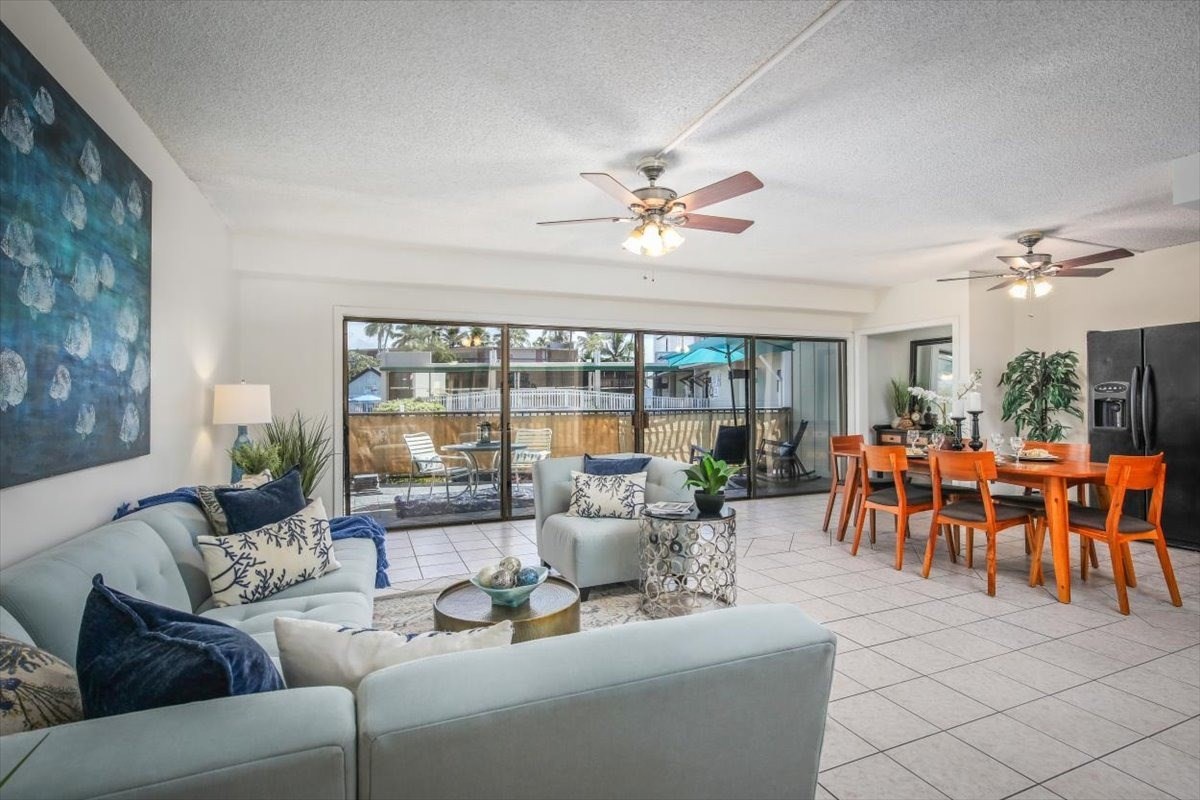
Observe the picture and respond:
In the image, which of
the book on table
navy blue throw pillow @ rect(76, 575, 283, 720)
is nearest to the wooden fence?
the book on table

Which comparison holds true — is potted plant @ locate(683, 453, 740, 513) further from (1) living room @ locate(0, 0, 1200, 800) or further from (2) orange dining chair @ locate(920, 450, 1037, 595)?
(2) orange dining chair @ locate(920, 450, 1037, 595)

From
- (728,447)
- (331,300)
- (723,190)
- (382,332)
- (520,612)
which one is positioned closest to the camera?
(520,612)

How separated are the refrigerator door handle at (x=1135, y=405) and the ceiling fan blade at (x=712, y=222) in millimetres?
3876

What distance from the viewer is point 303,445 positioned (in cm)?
453

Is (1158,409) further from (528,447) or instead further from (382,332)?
(382,332)

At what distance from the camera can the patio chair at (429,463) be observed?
5879mm

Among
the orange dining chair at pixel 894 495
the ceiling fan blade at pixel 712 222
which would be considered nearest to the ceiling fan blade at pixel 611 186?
the ceiling fan blade at pixel 712 222

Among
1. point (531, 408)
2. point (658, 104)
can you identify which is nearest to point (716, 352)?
point (531, 408)

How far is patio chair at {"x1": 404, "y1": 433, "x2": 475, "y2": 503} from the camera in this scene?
5.88m

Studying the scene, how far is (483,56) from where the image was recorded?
2.34 meters

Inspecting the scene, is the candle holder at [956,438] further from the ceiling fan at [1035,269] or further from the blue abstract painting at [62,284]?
the blue abstract painting at [62,284]

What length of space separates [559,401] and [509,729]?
5406 mm

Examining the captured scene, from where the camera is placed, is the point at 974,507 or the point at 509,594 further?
the point at 974,507

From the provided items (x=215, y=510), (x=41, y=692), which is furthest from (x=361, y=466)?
(x=41, y=692)
